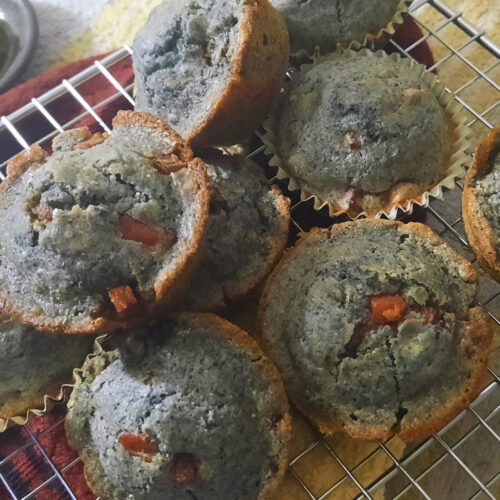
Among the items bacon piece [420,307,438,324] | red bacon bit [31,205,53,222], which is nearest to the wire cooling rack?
bacon piece [420,307,438,324]

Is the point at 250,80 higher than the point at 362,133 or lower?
higher

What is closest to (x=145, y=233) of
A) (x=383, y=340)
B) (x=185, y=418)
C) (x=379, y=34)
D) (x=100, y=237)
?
(x=100, y=237)

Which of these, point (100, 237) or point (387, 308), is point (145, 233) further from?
point (387, 308)

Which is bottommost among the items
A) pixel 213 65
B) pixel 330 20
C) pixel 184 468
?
pixel 184 468

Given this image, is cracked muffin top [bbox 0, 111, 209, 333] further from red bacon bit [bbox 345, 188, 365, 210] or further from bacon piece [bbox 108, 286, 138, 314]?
red bacon bit [bbox 345, 188, 365, 210]

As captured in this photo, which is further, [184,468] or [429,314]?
[429,314]

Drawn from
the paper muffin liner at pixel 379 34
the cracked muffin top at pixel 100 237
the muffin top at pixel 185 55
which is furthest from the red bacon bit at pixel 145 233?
the paper muffin liner at pixel 379 34

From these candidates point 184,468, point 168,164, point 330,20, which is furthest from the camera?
point 330,20
